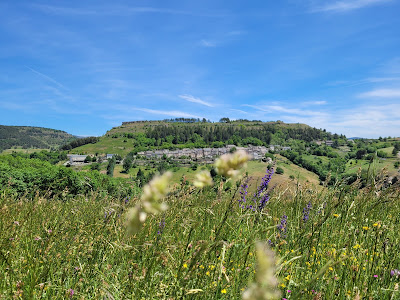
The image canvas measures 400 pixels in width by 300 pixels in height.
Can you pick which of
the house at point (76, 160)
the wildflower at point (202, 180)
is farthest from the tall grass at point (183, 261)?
the house at point (76, 160)

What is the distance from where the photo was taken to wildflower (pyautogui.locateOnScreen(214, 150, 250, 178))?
0.62 metres

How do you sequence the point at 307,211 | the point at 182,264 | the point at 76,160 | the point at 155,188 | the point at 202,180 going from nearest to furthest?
the point at 155,188, the point at 202,180, the point at 182,264, the point at 307,211, the point at 76,160

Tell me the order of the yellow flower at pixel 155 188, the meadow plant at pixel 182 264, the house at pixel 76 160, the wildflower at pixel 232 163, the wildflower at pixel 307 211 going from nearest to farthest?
the yellow flower at pixel 155 188 < the wildflower at pixel 232 163 < the meadow plant at pixel 182 264 < the wildflower at pixel 307 211 < the house at pixel 76 160

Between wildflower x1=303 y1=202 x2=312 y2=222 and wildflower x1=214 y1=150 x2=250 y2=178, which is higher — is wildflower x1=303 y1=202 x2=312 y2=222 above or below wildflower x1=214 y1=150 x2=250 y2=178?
below

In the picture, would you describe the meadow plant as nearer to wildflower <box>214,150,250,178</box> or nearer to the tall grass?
the tall grass

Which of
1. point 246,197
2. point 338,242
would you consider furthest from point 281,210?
point 338,242

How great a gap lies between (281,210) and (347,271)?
253cm

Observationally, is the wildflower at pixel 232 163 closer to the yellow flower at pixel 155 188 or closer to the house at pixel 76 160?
the yellow flower at pixel 155 188

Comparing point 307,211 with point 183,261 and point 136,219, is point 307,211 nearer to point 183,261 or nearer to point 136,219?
point 183,261

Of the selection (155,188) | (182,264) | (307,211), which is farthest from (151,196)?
(307,211)

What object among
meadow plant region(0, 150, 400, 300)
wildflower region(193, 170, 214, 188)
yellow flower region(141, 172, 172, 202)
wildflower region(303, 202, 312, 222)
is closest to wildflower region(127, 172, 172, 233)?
yellow flower region(141, 172, 172, 202)

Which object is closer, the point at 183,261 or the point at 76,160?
the point at 183,261

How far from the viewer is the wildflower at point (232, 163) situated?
622 millimetres

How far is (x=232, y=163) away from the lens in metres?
0.63
